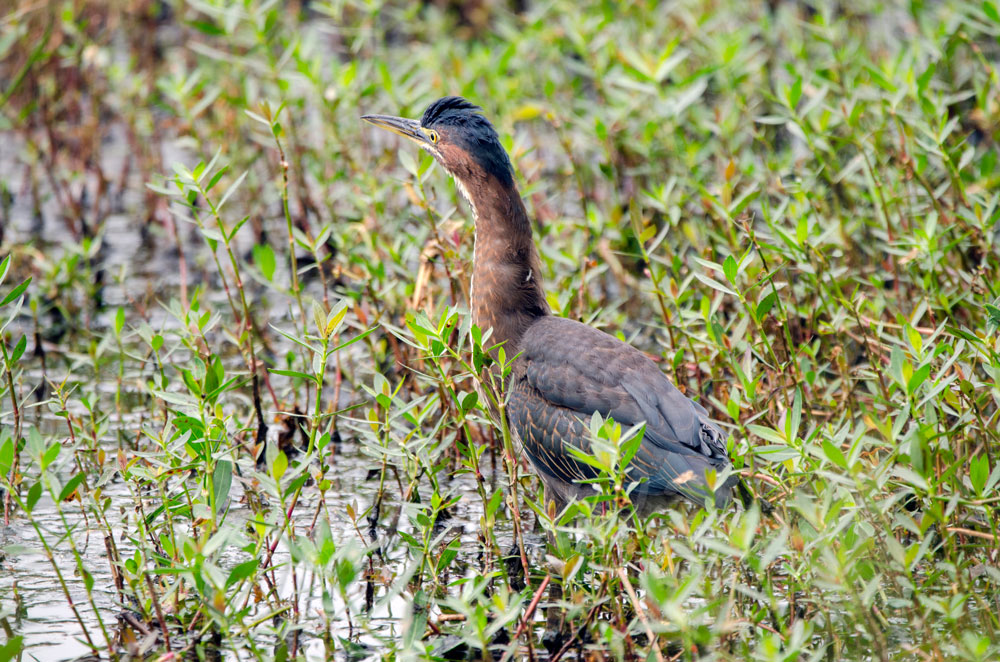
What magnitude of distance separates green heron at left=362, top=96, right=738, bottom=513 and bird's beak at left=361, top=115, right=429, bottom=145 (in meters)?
0.05

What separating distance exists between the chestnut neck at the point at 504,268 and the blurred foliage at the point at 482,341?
22cm

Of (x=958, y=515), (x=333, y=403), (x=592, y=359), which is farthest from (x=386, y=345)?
(x=958, y=515)

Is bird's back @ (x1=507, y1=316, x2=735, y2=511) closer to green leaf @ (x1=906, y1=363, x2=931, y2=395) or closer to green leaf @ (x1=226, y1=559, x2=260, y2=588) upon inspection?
green leaf @ (x1=906, y1=363, x2=931, y2=395)

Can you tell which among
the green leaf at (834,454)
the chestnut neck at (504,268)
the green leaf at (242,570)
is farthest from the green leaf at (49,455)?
the green leaf at (834,454)

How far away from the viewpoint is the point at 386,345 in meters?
5.28

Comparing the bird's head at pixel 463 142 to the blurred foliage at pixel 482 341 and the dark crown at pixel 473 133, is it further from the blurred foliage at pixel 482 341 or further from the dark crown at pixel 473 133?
the blurred foliage at pixel 482 341

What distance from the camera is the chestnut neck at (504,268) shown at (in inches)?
177

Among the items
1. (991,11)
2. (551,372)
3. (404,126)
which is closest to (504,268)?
(551,372)

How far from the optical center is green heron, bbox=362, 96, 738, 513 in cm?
390

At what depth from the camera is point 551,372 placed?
4164mm

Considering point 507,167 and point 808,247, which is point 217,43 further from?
point 808,247

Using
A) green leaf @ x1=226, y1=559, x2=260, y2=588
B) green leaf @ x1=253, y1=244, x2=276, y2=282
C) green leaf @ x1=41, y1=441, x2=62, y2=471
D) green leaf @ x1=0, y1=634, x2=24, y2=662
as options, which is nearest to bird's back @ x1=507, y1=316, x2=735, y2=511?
green leaf @ x1=253, y1=244, x2=276, y2=282

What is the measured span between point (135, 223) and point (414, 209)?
180 cm

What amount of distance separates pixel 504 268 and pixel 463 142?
0.61m
